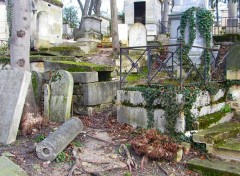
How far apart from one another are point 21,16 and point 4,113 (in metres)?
2.39

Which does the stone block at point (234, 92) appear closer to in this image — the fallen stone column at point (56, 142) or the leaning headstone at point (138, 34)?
the fallen stone column at point (56, 142)

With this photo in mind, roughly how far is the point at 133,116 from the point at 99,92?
70.5 inches

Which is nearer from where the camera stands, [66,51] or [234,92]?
[234,92]

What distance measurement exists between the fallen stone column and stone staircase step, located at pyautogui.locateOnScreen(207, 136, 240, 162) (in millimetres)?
2468

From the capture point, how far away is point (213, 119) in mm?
6426

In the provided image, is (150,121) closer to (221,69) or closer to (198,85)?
(198,85)

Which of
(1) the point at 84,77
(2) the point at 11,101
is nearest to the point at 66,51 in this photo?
(1) the point at 84,77

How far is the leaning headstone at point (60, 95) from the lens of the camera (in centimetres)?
684

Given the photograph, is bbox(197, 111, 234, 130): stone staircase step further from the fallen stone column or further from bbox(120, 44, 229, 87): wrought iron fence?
the fallen stone column

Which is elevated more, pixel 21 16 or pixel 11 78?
pixel 21 16

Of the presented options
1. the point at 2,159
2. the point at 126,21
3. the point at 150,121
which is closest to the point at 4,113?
the point at 2,159

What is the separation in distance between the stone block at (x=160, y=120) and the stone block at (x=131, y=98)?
38 centimetres

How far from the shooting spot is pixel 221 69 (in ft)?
26.2

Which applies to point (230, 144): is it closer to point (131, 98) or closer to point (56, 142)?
point (131, 98)
